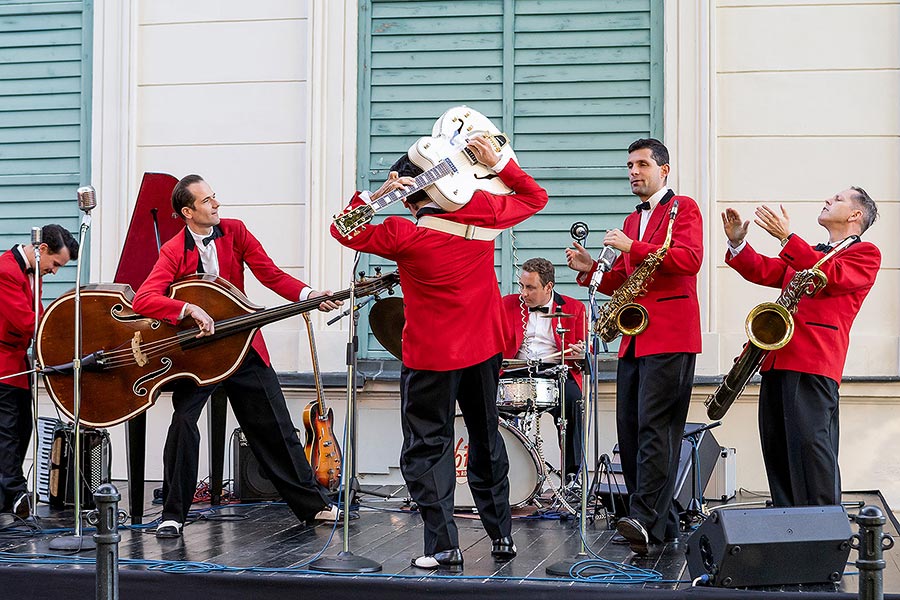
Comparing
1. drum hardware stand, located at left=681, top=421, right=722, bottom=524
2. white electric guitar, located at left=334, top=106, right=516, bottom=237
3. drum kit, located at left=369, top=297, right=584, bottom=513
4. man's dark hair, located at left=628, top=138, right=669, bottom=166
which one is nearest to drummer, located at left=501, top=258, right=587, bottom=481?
drum kit, located at left=369, top=297, right=584, bottom=513

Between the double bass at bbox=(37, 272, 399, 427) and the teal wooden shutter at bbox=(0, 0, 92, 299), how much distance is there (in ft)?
7.73

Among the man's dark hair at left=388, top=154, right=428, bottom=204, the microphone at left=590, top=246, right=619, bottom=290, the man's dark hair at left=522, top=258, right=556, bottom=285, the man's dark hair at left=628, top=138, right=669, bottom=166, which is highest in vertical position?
the man's dark hair at left=628, top=138, right=669, bottom=166

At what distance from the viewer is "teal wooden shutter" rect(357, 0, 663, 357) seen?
689 cm

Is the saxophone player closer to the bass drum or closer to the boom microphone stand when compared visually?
the bass drum

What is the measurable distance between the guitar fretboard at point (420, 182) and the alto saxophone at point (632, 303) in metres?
0.96

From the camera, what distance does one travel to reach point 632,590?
3852mm

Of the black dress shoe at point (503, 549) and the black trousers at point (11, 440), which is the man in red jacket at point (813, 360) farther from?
the black trousers at point (11, 440)

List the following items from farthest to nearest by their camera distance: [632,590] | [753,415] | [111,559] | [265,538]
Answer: [753,415], [265,538], [632,590], [111,559]

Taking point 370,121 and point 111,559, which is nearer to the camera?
point 111,559

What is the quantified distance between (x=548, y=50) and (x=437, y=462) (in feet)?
11.4

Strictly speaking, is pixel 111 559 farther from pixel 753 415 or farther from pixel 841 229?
pixel 753 415

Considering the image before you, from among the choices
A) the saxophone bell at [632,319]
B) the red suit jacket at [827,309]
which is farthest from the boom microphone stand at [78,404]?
the red suit jacket at [827,309]

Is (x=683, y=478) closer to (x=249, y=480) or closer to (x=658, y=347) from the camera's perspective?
(x=658, y=347)

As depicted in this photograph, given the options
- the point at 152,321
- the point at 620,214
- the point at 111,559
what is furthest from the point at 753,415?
the point at 111,559
